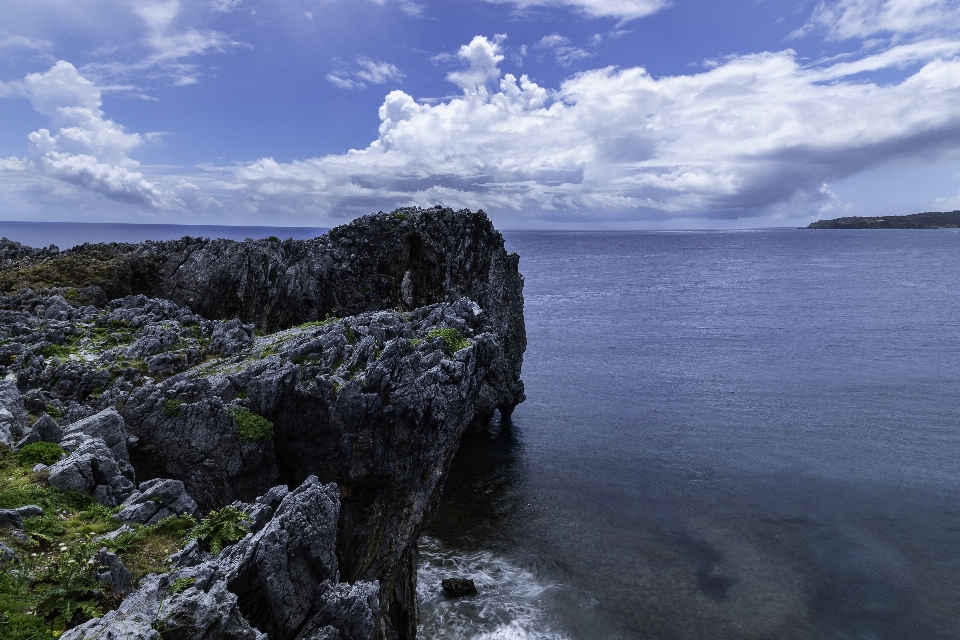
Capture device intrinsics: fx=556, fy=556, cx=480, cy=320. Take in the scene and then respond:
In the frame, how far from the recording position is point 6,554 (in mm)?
11945

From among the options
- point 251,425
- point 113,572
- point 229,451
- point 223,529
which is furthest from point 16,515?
point 251,425

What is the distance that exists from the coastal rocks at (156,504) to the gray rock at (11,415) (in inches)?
184

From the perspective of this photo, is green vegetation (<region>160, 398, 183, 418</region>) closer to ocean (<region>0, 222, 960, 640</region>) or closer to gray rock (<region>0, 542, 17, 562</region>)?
gray rock (<region>0, 542, 17, 562</region>)

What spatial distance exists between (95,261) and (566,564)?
38172 mm

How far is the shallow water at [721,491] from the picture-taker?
1165 inches

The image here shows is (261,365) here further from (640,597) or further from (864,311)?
(864,311)

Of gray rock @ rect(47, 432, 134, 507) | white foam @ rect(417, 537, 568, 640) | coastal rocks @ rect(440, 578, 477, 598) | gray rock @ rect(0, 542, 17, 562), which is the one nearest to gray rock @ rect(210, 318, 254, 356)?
gray rock @ rect(47, 432, 134, 507)

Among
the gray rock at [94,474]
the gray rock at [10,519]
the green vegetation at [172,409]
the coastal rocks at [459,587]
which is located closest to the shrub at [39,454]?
the gray rock at [94,474]

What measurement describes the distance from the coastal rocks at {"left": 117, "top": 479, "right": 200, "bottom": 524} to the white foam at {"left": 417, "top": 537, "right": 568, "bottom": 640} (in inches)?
674

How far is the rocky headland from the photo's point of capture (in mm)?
12961

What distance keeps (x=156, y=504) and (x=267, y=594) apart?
4534mm

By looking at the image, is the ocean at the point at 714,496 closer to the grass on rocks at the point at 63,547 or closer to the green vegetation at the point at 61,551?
the grass on rocks at the point at 63,547

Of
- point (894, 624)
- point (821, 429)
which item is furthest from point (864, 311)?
point (894, 624)

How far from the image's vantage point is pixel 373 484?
828 inches
